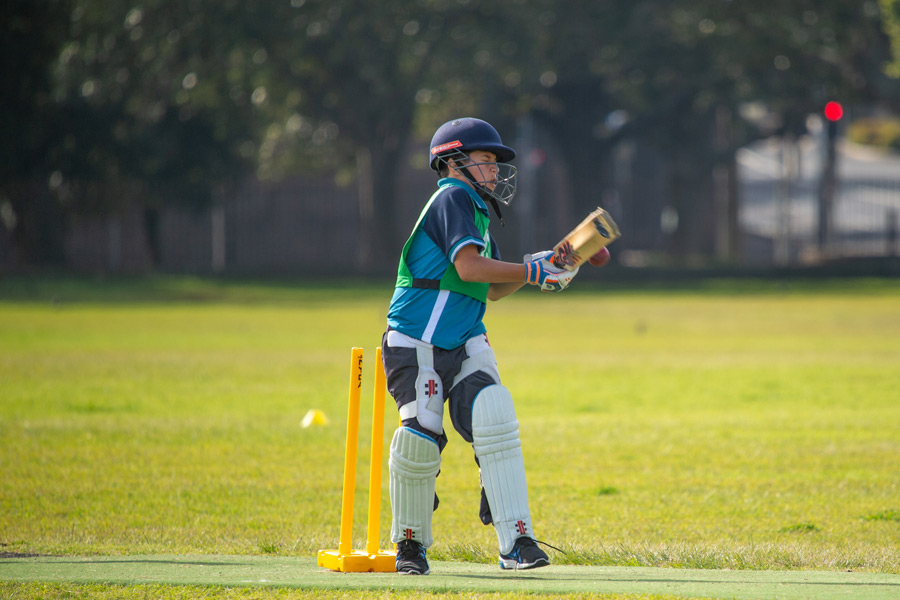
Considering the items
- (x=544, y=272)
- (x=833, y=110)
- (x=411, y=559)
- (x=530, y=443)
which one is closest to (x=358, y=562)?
(x=411, y=559)

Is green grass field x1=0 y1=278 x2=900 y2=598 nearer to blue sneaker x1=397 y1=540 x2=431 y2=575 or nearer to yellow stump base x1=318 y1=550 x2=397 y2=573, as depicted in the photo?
yellow stump base x1=318 y1=550 x2=397 y2=573

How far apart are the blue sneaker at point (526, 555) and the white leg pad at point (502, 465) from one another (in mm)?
25

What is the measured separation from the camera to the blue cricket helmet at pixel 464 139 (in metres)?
5.59

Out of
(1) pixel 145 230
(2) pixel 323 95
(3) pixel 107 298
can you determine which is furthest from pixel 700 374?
(1) pixel 145 230

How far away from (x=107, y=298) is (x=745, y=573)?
28.9 meters

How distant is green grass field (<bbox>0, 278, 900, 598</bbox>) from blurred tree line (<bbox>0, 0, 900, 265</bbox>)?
13681mm

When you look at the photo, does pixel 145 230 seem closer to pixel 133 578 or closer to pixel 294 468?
pixel 294 468

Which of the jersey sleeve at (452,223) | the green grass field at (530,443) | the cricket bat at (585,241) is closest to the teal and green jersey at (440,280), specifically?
the jersey sleeve at (452,223)

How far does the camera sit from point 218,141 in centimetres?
4100

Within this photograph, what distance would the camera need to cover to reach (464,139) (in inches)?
220

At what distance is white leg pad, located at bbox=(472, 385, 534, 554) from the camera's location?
5391mm

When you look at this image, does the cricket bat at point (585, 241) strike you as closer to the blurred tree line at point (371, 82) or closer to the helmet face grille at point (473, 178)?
the helmet face grille at point (473, 178)

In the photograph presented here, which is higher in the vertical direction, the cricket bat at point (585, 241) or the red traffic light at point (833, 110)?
the red traffic light at point (833, 110)

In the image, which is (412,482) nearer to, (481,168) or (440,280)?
(440,280)
